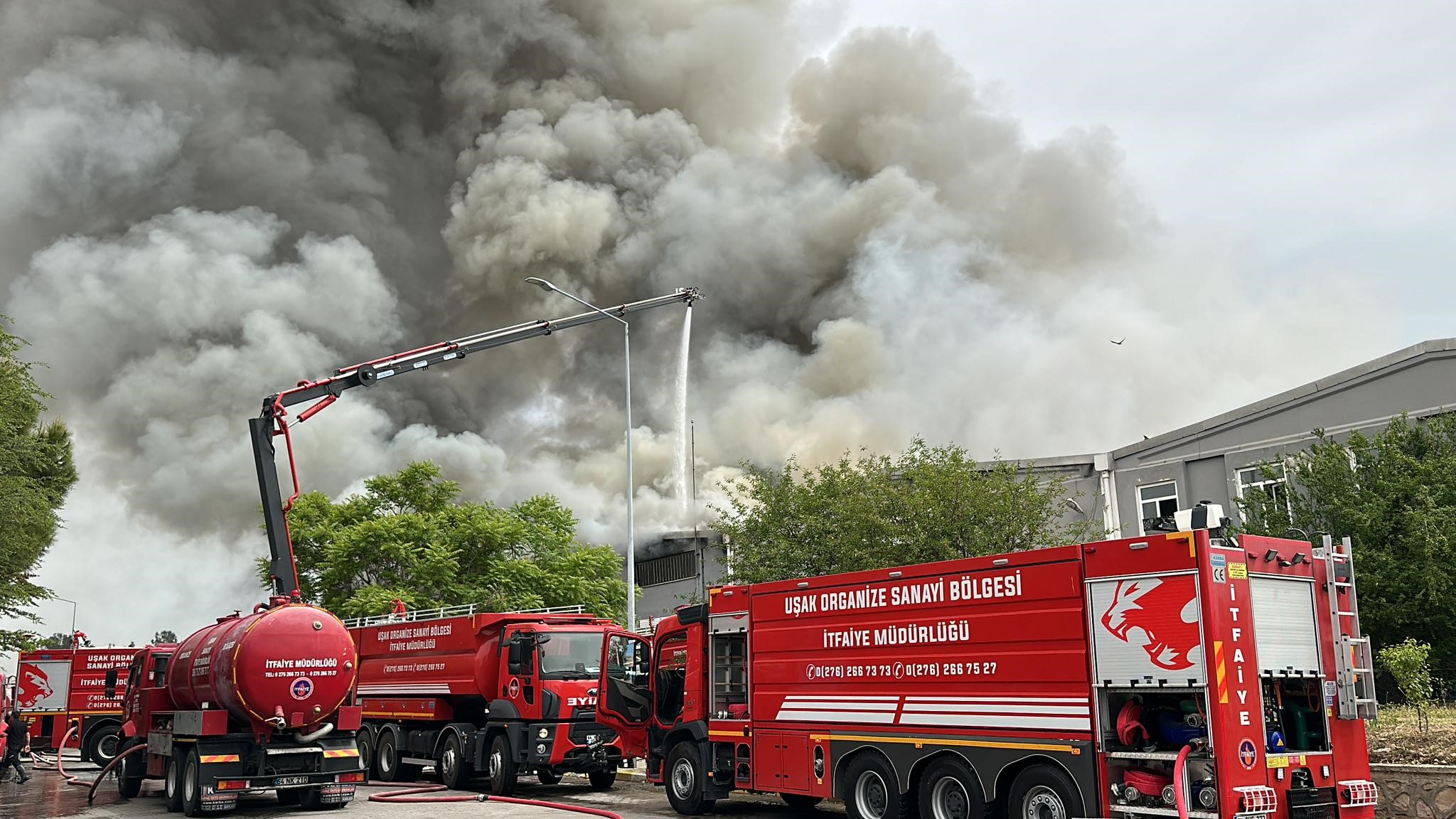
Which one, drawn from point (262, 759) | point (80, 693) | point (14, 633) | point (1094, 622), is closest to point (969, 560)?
point (1094, 622)

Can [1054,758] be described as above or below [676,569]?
below

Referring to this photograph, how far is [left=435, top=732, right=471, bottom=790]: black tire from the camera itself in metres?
20.5

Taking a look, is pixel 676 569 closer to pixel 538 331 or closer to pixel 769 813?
pixel 538 331

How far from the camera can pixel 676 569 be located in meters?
55.2

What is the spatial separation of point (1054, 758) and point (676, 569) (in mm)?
44573

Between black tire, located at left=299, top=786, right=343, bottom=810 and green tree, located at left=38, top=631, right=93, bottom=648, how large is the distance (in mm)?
20416

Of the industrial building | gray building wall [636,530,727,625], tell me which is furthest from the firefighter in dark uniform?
gray building wall [636,530,727,625]

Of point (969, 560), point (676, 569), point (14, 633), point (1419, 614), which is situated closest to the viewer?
point (969, 560)

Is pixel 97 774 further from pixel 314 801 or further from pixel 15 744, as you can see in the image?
pixel 314 801

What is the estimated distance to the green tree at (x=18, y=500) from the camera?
32906 millimetres

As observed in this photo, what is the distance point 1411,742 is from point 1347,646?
12.8 feet

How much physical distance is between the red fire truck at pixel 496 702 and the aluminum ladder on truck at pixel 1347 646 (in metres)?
12.3

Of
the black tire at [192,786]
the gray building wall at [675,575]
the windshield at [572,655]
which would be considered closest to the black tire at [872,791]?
the windshield at [572,655]

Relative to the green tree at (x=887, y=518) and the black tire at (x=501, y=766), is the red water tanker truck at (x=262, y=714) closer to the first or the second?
the black tire at (x=501, y=766)
